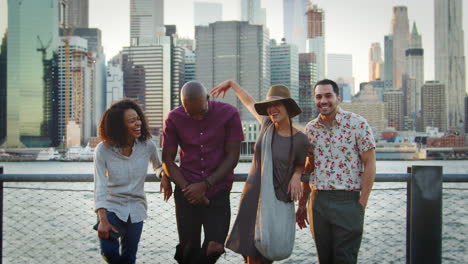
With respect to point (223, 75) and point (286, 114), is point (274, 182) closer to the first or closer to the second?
point (286, 114)

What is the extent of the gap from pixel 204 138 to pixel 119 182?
72 cm

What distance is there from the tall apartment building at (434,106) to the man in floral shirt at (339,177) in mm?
187585

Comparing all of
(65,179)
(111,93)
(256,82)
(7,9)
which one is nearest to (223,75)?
(256,82)

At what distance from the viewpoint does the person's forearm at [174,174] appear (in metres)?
3.73

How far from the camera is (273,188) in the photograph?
3586 millimetres

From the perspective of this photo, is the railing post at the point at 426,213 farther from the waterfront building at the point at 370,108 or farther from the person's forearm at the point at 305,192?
the waterfront building at the point at 370,108

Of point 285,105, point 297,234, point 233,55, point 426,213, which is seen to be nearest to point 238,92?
point 285,105

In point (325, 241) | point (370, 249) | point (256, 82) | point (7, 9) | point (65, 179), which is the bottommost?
point (370, 249)

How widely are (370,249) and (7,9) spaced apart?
173540 millimetres

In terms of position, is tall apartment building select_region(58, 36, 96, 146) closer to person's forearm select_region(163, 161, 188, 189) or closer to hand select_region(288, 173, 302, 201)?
person's forearm select_region(163, 161, 188, 189)

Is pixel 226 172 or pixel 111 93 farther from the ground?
pixel 111 93

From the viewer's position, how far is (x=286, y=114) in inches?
147

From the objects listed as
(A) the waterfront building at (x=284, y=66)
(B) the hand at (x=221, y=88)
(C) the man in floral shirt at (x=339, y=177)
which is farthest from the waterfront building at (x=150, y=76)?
(C) the man in floral shirt at (x=339, y=177)

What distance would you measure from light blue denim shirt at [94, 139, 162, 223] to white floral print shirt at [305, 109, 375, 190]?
4.40ft
